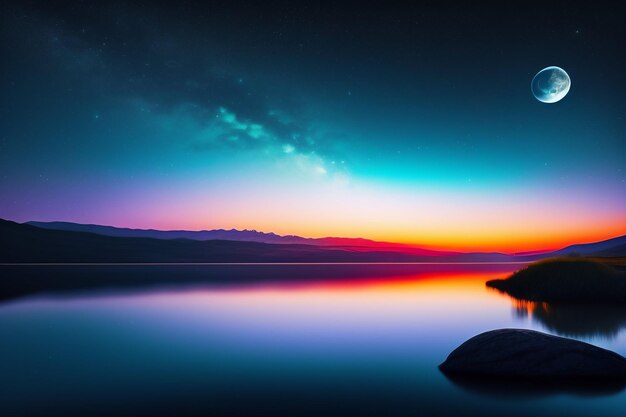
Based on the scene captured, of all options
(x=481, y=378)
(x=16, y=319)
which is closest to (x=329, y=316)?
(x=481, y=378)

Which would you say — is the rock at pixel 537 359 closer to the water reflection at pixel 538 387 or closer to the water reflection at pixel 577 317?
the water reflection at pixel 538 387

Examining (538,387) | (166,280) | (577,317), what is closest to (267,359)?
(538,387)

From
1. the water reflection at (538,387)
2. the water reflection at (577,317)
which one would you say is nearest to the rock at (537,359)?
the water reflection at (538,387)

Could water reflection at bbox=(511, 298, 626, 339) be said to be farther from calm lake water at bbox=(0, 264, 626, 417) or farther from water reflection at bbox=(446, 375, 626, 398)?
water reflection at bbox=(446, 375, 626, 398)

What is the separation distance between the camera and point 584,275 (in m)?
27.9

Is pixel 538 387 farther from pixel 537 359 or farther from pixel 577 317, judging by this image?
pixel 577 317

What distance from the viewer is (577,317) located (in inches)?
781

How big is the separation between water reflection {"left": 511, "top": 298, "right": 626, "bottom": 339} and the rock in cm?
652

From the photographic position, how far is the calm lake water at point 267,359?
335 inches

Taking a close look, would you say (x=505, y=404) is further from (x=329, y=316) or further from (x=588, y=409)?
(x=329, y=316)

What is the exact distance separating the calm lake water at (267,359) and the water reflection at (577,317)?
87 mm

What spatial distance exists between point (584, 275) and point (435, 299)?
36.0 feet

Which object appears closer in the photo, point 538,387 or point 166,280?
point 538,387

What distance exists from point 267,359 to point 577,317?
55.9 feet
